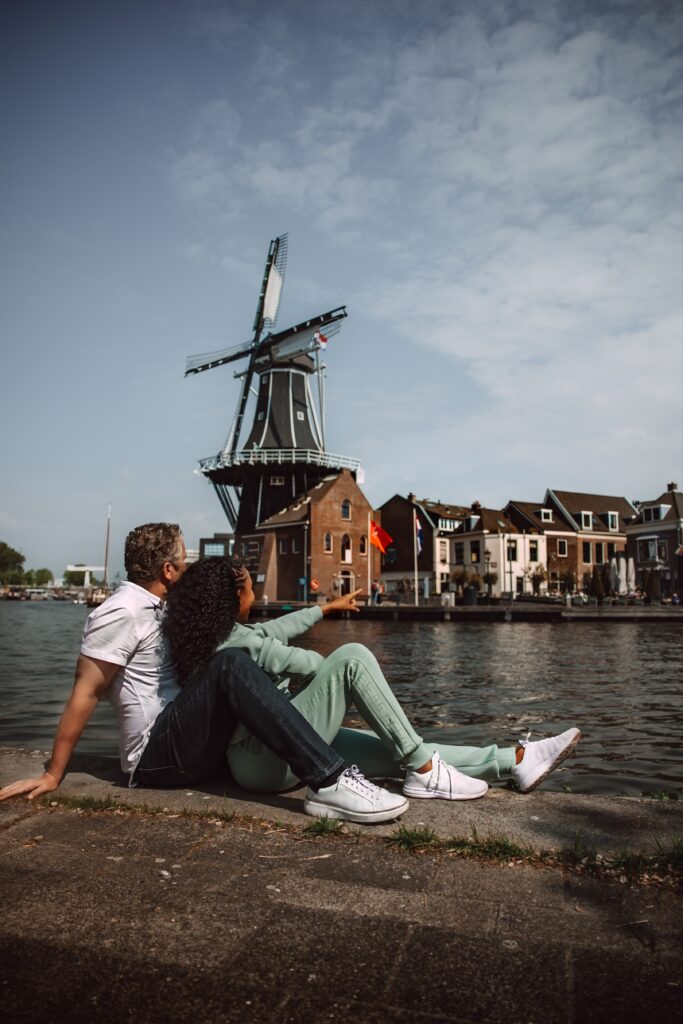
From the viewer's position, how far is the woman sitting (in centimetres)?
323

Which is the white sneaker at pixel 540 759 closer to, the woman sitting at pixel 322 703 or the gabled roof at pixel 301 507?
the woman sitting at pixel 322 703

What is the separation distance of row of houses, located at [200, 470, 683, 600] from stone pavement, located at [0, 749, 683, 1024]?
140 feet

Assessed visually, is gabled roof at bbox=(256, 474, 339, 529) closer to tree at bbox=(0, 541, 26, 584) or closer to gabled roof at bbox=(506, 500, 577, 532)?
gabled roof at bbox=(506, 500, 577, 532)

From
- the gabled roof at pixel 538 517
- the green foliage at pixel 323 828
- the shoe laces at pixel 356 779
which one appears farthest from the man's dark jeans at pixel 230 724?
the gabled roof at pixel 538 517

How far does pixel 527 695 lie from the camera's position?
1208cm

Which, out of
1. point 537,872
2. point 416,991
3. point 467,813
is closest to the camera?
point 416,991

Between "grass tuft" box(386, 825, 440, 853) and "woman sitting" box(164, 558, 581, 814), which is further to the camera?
"woman sitting" box(164, 558, 581, 814)

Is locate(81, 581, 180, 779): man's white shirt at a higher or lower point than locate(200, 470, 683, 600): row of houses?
lower

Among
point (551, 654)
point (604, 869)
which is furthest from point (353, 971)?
point (551, 654)

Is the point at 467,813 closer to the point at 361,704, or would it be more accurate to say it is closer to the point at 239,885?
the point at 361,704

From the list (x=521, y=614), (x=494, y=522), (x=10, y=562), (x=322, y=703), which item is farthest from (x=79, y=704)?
(x=10, y=562)

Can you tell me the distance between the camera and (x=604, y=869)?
2520mm

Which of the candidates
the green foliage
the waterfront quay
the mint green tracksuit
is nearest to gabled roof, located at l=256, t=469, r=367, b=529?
the waterfront quay

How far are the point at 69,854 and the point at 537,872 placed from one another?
165 centimetres
